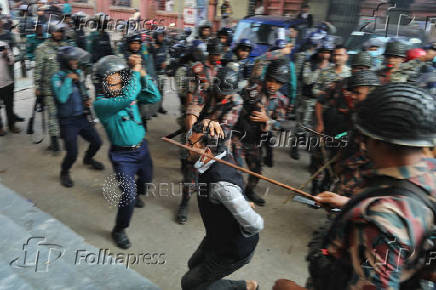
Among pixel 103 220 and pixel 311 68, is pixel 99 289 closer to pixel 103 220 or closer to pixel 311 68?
pixel 103 220

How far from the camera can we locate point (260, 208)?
4273 mm

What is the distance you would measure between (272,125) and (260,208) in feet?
3.38

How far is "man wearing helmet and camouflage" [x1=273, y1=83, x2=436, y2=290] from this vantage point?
1070 mm

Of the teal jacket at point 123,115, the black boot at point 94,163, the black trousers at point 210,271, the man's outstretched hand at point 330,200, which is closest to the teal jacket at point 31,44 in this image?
the black boot at point 94,163

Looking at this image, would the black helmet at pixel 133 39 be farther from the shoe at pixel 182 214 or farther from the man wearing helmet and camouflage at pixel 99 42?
the shoe at pixel 182 214

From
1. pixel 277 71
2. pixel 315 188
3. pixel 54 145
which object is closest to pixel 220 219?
pixel 277 71

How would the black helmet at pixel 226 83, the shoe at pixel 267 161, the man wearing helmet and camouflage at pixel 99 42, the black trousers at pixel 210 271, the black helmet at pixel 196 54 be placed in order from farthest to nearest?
the man wearing helmet and camouflage at pixel 99 42
the black helmet at pixel 196 54
the shoe at pixel 267 161
the black helmet at pixel 226 83
the black trousers at pixel 210 271

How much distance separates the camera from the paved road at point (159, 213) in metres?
3.27

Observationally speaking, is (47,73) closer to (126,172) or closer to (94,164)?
(94,164)

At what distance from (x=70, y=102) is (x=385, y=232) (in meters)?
4.00

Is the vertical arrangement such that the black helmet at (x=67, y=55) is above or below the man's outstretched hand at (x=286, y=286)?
above

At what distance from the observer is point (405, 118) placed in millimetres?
1150

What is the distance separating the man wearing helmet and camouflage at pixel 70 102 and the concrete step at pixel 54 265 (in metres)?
1.35

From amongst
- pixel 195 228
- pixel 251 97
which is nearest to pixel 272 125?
pixel 251 97
